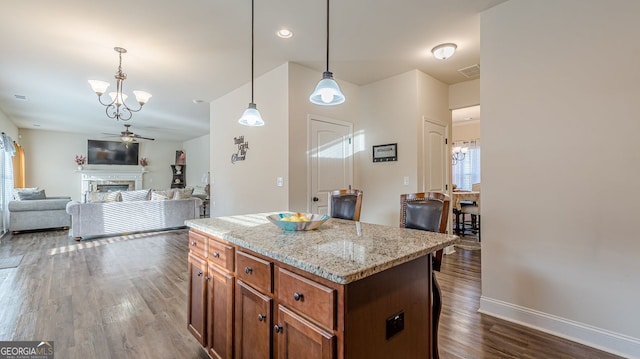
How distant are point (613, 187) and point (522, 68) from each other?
1.13m

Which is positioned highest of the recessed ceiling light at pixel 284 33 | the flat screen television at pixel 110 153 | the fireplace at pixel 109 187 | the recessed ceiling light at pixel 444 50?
the recessed ceiling light at pixel 284 33

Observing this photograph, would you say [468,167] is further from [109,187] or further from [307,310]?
[109,187]

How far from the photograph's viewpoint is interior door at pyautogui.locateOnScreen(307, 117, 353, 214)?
152 inches

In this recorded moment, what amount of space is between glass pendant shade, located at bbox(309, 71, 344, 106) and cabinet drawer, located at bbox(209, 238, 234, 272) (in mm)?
1249

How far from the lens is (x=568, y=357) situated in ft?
6.18

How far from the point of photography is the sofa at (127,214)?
5235 mm

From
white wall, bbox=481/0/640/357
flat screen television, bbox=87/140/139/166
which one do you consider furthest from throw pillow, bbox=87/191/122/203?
white wall, bbox=481/0/640/357

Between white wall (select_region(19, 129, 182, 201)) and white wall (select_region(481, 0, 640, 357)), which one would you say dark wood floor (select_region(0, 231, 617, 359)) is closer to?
white wall (select_region(481, 0, 640, 357))

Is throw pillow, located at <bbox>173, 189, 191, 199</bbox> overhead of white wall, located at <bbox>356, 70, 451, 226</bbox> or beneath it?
beneath

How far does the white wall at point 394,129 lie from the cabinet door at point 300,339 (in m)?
3.13

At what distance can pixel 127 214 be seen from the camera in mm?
5730

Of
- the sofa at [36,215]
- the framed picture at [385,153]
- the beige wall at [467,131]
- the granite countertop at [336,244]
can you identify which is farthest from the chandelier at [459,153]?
the sofa at [36,215]

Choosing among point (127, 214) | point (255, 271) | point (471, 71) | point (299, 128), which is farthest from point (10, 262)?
point (471, 71)

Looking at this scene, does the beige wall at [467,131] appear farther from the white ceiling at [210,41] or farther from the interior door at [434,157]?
the white ceiling at [210,41]
